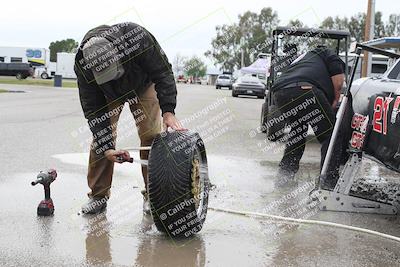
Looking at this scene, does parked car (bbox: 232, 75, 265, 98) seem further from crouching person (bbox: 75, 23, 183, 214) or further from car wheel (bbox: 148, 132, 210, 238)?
car wheel (bbox: 148, 132, 210, 238)

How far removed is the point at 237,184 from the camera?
6.18m

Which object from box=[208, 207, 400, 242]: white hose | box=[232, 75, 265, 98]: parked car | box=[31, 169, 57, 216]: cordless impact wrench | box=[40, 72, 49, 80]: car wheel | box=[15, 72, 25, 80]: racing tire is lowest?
box=[40, 72, 49, 80]: car wheel

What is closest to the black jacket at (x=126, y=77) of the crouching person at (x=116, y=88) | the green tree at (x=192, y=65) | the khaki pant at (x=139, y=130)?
the crouching person at (x=116, y=88)

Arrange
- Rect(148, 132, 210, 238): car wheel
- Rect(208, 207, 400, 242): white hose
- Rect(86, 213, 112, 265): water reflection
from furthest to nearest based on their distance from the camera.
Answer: Rect(208, 207, 400, 242): white hose, Rect(148, 132, 210, 238): car wheel, Rect(86, 213, 112, 265): water reflection

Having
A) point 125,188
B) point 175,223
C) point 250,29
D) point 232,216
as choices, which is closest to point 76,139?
point 125,188

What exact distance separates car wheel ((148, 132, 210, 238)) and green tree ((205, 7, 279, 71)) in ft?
124

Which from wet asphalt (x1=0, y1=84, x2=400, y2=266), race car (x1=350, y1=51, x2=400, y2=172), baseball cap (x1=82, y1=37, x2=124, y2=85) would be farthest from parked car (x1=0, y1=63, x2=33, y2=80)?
baseball cap (x1=82, y1=37, x2=124, y2=85)

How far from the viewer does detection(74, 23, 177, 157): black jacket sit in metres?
4.10

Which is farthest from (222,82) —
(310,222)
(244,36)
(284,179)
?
(310,222)

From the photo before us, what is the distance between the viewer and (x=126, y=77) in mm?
4270

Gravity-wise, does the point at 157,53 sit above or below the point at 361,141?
above

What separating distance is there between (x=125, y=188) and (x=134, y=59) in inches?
76.9

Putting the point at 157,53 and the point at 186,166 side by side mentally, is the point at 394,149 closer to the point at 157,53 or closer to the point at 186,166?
the point at 186,166

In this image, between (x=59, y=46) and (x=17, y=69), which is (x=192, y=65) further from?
(x=59, y=46)
